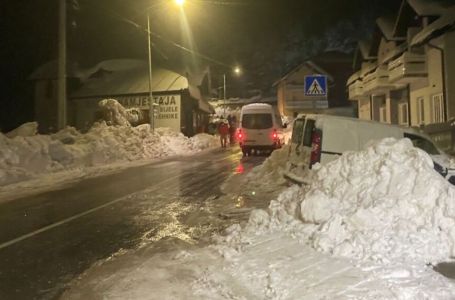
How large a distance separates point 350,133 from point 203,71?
45.9 metres

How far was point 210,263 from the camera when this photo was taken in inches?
253

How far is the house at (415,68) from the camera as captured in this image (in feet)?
75.4

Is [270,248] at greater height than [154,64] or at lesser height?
lesser

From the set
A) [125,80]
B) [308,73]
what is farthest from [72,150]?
[308,73]

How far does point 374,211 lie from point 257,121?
2124 centimetres

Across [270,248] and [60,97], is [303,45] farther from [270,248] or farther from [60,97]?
[270,248]

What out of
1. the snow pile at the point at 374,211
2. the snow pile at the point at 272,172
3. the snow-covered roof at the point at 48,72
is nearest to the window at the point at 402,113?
the snow pile at the point at 272,172

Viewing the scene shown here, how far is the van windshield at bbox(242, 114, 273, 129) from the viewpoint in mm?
27516

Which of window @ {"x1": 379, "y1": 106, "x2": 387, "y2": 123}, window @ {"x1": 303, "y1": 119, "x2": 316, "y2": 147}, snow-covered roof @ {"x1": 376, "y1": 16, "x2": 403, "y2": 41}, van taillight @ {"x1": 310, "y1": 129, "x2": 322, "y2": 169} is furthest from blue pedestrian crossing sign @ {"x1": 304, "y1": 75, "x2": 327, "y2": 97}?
window @ {"x1": 379, "y1": 106, "x2": 387, "y2": 123}

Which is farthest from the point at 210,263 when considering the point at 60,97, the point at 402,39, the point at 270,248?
the point at 402,39

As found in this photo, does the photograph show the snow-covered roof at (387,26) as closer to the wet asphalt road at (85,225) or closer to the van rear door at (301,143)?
the wet asphalt road at (85,225)

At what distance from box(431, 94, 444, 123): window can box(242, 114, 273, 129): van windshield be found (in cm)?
786

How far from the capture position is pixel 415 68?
85.4 ft

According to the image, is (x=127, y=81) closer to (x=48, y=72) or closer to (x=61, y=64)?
(x=48, y=72)
